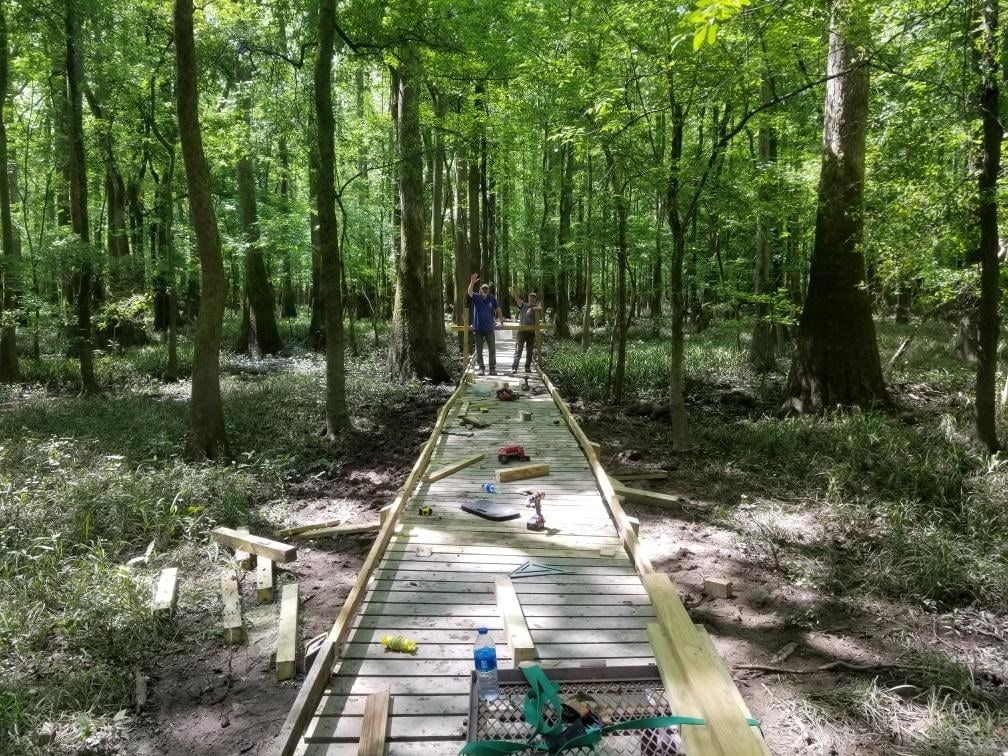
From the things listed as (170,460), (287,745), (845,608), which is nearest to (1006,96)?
(845,608)

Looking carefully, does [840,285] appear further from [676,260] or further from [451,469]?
[451,469]

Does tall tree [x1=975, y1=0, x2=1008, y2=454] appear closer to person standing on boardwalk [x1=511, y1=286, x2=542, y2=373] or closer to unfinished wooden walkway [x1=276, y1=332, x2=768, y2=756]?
unfinished wooden walkway [x1=276, y1=332, x2=768, y2=756]

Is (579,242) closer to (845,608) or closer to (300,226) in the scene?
(300,226)

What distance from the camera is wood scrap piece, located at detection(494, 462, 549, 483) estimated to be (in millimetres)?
7246

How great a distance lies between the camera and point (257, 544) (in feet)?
19.0

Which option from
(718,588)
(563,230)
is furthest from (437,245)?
(718,588)

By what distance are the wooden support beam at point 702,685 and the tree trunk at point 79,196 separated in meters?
13.6

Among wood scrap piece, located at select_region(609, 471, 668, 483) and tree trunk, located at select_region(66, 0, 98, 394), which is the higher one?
tree trunk, located at select_region(66, 0, 98, 394)

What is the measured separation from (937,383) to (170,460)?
13646mm

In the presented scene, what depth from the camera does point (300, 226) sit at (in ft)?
59.5

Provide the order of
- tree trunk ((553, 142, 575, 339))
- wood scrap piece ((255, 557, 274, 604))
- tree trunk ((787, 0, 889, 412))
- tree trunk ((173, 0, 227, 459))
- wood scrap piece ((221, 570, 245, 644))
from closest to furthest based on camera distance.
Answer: wood scrap piece ((221, 570, 245, 644)) → wood scrap piece ((255, 557, 274, 604)) → tree trunk ((173, 0, 227, 459)) → tree trunk ((787, 0, 889, 412)) → tree trunk ((553, 142, 575, 339))

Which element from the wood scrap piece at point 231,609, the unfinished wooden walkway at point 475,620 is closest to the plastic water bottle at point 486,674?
the unfinished wooden walkway at point 475,620

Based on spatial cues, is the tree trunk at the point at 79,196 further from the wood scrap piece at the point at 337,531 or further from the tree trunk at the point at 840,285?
the tree trunk at the point at 840,285

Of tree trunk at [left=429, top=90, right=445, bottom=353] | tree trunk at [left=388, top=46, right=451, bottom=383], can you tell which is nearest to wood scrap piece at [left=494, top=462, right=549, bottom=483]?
tree trunk at [left=388, top=46, right=451, bottom=383]
